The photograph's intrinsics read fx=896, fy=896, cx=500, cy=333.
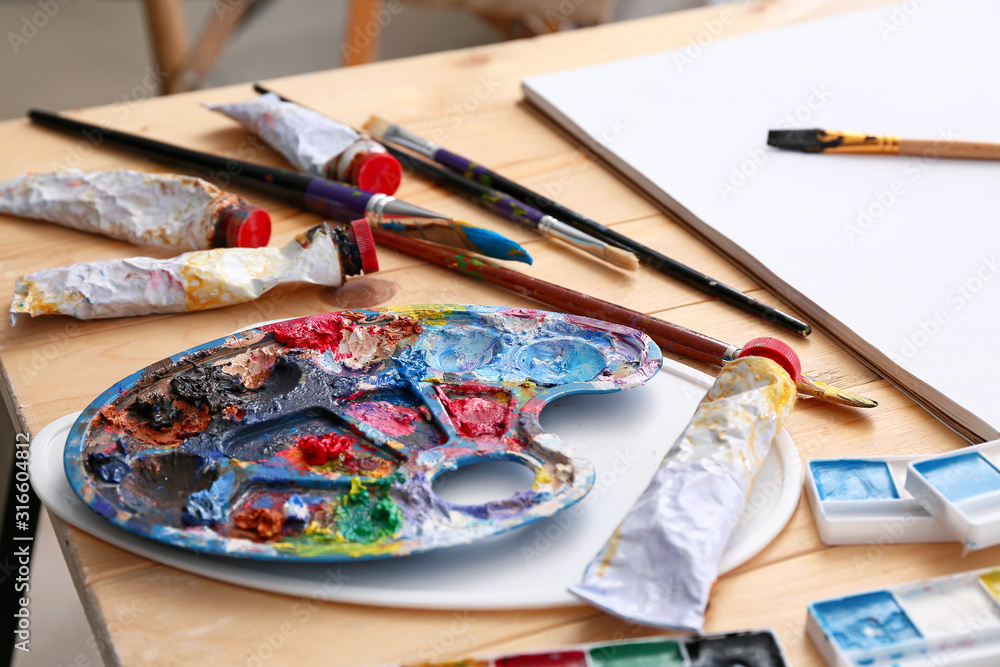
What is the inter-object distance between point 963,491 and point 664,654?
21cm

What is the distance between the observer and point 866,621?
18.2 inches

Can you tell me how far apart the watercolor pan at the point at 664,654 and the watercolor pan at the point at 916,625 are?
36 mm

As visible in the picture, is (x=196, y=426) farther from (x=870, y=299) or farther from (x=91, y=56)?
(x=91, y=56)

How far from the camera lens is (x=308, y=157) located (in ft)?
2.93

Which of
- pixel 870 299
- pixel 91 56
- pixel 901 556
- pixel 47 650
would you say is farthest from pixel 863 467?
pixel 91 56

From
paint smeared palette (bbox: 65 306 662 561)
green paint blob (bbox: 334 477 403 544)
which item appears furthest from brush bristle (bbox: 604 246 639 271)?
green paint blob (bbox: 334 477 403 544)

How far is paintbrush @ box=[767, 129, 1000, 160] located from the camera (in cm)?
92

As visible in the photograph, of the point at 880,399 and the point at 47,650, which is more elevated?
the point at 880,399

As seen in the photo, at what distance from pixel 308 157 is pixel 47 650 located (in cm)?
69

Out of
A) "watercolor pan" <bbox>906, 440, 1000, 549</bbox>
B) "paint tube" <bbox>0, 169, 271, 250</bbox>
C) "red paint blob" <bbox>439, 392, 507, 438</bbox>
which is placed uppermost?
"paint tube" <bbox>0, 169, 271, 250</bbox>

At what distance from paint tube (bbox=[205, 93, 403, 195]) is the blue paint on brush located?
6.0 inches

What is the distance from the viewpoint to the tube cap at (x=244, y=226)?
0.78m

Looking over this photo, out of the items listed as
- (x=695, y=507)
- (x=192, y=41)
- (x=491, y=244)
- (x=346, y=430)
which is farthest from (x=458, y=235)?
(x=192, y=41)

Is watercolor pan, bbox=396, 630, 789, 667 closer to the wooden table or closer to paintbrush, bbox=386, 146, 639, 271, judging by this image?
the wooden table
